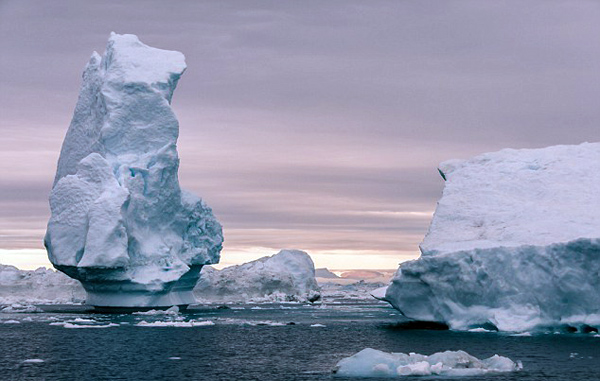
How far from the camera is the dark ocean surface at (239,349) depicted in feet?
67.7

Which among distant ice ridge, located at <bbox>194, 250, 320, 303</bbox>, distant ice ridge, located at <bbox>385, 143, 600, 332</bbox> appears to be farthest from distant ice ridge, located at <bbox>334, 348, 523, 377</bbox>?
distant ice ridge, located at <bbox>194, 250, 320, 303</bbox>

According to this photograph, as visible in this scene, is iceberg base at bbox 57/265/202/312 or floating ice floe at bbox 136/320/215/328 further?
iceberg base at bbox 57/265/202/312

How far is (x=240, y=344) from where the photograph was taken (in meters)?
28.4

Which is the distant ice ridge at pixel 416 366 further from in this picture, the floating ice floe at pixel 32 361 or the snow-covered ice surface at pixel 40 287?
the snow-covered ice surface at pixel 40 287

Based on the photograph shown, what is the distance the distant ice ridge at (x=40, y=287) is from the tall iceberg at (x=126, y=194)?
66.9 ft

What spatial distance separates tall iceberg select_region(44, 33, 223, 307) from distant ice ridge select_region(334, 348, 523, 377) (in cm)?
A: 2461

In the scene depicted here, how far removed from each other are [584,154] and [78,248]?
23467 millimetres

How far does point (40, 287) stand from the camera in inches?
2793

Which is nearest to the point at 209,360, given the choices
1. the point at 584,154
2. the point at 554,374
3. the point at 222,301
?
the point at 554,374

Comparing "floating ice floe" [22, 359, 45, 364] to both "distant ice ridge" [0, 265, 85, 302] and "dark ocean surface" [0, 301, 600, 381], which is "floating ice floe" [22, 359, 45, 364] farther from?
"distant ice ridge" [0, 265, 85, 302]

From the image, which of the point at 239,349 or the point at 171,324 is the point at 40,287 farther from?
the point at 239,349

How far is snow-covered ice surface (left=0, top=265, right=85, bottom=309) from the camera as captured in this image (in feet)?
225

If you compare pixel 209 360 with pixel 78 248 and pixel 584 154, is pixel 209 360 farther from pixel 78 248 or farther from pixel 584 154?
pixel 78 248

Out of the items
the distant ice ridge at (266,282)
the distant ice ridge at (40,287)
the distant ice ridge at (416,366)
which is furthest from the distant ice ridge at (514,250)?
the distant ice ridge at (40,287)
